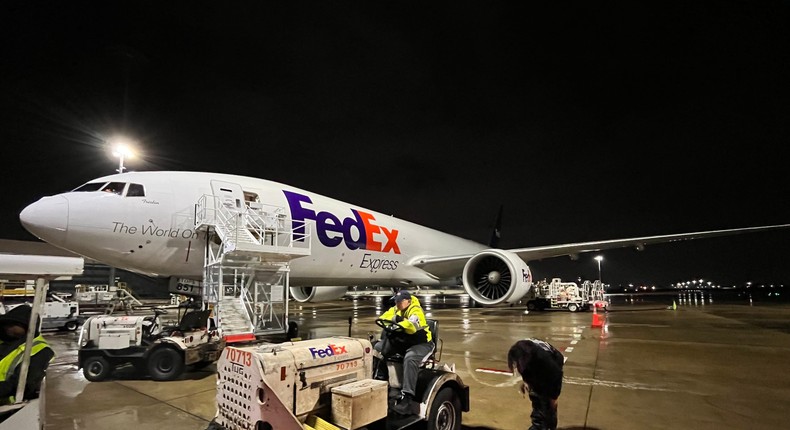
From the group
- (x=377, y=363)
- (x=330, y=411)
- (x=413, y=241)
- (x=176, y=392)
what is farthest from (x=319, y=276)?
(x=330, y=411)

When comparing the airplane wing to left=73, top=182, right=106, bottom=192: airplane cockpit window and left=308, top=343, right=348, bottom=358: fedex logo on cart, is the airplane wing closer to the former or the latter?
left=73, top=182, right=106, bottom=192: airplane cockpit window

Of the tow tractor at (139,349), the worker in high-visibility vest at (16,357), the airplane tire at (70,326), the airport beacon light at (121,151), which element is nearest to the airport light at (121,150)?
the airport beacon light at (121,151)

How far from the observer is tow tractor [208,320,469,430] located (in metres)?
2.91

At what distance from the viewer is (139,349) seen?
7.10 m

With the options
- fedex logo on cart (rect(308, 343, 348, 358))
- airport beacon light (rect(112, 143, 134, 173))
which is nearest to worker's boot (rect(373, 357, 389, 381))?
fedex logo on cart (rect(308, 343, 348, 358))

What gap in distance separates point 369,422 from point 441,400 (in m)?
0.93

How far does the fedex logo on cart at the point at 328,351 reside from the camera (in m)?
3.34

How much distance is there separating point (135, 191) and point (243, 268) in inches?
118

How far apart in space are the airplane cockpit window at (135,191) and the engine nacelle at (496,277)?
10168 mm

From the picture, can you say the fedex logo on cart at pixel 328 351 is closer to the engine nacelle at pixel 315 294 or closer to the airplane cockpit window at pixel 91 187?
the airplane cockpit window at pixel 91 187

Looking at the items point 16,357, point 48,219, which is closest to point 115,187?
point 48,219

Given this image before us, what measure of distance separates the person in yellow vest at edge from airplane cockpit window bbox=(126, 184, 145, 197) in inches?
294

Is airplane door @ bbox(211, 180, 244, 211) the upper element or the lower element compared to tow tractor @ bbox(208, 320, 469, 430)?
upper

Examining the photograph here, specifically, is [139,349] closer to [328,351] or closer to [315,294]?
[328,351]
